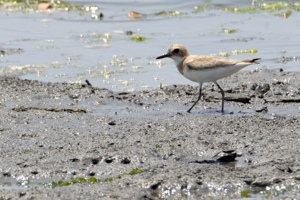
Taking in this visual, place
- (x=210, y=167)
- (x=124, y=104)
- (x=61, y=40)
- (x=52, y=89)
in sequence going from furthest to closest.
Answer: (x=61, y=40) < (x=52, y=89) < (x=124, y=104) < (x=210, y=167)

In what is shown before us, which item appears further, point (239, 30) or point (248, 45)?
point (239, 30)

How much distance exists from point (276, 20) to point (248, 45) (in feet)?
9.35

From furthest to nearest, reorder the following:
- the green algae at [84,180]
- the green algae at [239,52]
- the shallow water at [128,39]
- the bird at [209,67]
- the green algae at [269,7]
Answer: the green algae at [269,7]
the green algae at [239,52]
the shallow water at [128,39]
the bird at [209,67]
the green algae at [84,180]

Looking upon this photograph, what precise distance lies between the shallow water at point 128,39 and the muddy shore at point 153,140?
1257 millimetres

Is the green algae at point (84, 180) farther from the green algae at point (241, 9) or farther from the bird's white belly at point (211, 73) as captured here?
the green algae at point (241, 9)

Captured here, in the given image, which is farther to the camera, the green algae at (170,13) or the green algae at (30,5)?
the green algae at (30,5)

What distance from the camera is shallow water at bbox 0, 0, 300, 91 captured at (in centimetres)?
1271

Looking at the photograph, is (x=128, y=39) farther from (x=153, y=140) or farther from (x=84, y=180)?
(x=84, y=180)

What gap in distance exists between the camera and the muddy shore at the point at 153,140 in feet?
21.9

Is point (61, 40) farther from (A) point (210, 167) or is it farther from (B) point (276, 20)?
(A) point (210, 167)

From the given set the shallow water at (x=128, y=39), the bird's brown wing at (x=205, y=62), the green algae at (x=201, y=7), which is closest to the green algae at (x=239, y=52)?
the shallow water at (x=128, y=39)

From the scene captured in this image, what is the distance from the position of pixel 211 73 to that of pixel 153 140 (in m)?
1.89

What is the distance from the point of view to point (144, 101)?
1045 cm

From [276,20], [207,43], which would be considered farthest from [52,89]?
[276,20]
